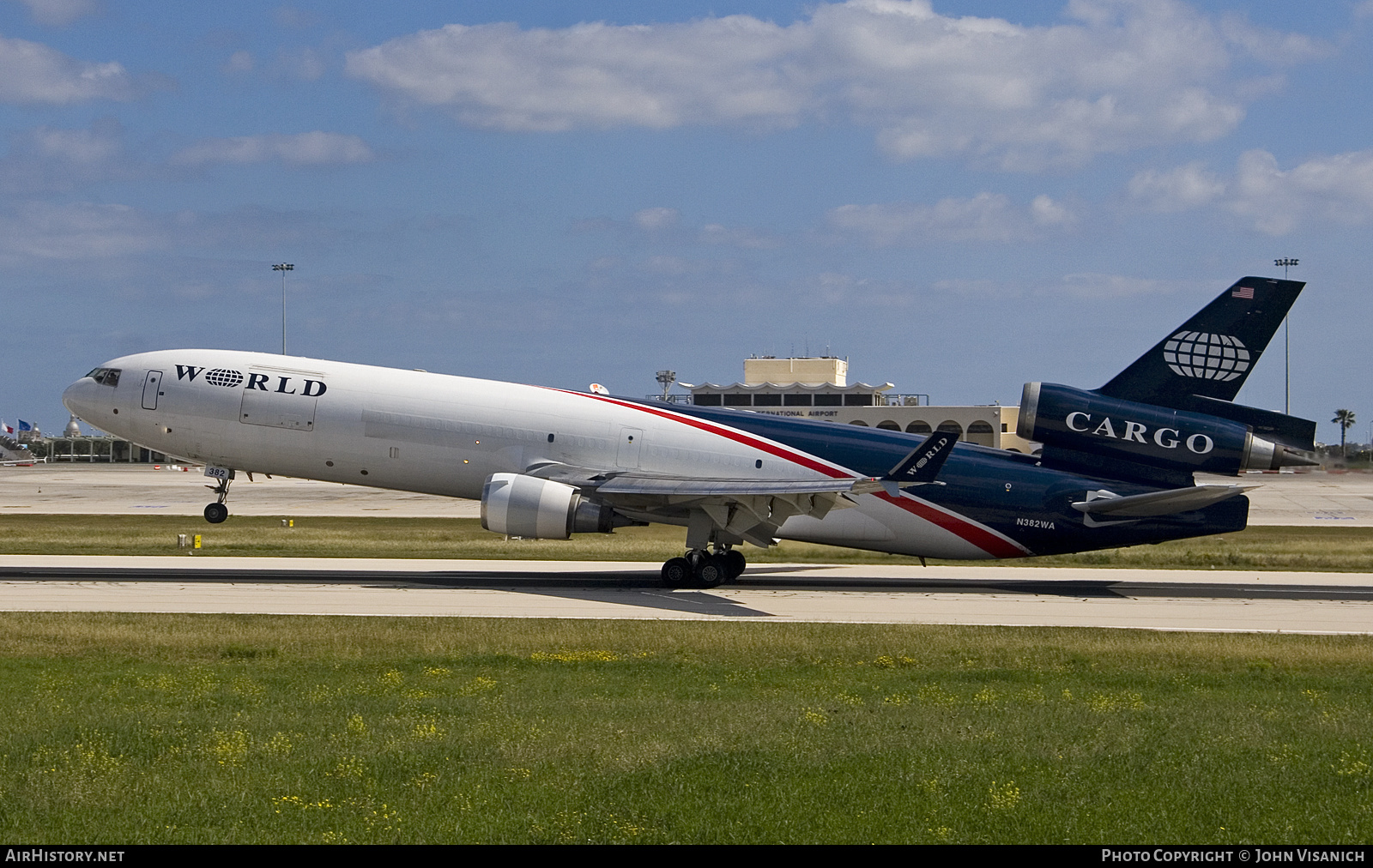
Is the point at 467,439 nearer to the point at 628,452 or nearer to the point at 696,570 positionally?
the point at 628,452

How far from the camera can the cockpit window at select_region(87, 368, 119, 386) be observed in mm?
33562

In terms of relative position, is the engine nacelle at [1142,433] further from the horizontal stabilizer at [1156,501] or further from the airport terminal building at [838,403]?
the airport terminal building at [838,403]

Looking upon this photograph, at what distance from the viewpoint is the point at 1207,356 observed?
3012 centimetres

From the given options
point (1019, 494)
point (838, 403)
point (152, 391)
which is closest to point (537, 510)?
point (152, 391)

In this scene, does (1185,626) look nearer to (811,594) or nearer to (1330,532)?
(811,594)

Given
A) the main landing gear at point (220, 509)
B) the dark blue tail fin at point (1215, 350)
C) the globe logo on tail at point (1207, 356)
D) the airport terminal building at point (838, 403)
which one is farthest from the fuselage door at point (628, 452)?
the airport terminal building at point (838, 403)

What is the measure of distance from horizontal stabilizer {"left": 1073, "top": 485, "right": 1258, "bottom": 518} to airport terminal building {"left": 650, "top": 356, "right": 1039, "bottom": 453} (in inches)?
2169

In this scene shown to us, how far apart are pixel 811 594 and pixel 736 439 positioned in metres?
4.60

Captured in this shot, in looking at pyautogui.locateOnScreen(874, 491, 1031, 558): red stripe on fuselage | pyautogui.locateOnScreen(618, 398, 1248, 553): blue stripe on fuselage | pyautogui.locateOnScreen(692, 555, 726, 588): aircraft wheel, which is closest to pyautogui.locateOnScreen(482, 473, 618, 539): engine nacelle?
pyautogui.locateOnScreen(692, 555, 726, 588): aircraft wheel

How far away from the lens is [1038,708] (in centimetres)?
1547

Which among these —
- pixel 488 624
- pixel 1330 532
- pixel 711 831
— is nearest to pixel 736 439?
pixel 488 624

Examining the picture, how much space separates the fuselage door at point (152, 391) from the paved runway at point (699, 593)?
447cm

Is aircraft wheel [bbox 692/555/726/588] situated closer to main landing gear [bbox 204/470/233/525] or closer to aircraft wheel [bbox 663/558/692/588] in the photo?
aircraft wheel [bbox 663/558/692/588]

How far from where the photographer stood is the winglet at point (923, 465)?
27125mm
